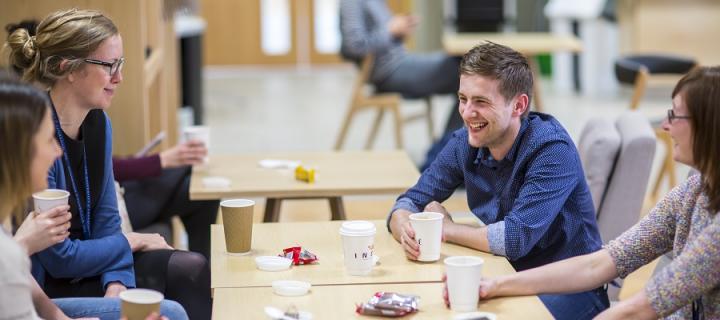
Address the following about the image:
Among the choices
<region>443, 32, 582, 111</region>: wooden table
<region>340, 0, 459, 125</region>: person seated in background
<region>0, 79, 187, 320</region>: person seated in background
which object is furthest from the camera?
<region>443, 32, 582, 111</region>: wooden table

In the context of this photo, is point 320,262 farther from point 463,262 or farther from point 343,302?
point 463,262

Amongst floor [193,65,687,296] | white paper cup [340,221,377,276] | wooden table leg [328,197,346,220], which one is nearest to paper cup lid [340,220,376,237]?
white paper cup [340,221,377,276]

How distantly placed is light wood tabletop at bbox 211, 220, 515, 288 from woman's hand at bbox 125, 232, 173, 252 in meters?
0.22

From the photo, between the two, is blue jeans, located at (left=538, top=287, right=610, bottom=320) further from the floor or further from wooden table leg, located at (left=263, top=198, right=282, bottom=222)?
the floor

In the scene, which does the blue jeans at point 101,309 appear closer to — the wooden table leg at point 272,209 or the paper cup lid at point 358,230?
the paper cup lid at point 358,230

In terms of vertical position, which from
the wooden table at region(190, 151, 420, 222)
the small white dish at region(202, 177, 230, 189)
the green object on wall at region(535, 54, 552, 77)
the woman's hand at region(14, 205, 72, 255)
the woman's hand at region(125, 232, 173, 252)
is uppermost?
the woman's hand at region(14, 205, 72, 255)

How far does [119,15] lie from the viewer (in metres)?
4.21

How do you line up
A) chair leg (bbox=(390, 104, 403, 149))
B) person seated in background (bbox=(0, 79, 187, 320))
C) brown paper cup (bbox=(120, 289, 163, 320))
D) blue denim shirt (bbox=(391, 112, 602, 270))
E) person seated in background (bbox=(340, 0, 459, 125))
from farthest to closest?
1. chair leg (bbox=(390, 104, 403, 149))
2. person seated in background (bbox=(340, 0, 459, 125))
3. blue denim shirt (bbox=(391, 112, 602, 270))
4. brown paper cup (bbox=(120, 289, 163, 320))
5. person seated in background (bbox=(0, 79, 187, 320))

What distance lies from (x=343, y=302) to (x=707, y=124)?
2.59ft

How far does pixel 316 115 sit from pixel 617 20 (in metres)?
2.92

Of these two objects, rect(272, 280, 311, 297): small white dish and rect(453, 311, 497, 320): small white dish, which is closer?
rect(453, 311, 497, 320): small white dish

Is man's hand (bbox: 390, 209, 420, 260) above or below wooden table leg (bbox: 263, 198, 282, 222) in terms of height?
above

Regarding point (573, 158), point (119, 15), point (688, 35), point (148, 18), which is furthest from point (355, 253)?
point (688, 35)

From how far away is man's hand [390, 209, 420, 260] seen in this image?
96.7 inches
